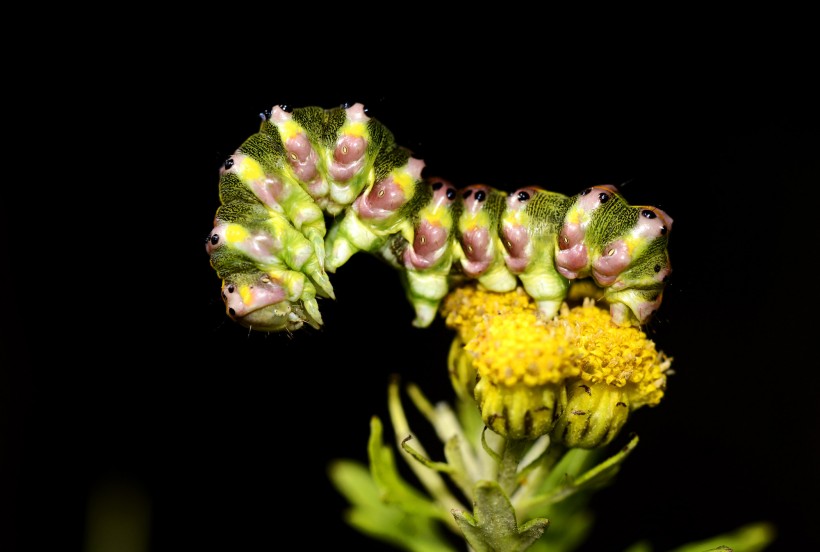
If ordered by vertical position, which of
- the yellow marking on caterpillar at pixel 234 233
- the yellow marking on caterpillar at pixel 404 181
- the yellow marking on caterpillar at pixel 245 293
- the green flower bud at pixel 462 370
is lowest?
the green flower bud at pixel 462 370

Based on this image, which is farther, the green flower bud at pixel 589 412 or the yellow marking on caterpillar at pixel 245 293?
the yellow marking on caterpillar at pixel 245 293

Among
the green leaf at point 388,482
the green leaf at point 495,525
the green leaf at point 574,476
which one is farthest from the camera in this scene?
the green leaf at point 388,482

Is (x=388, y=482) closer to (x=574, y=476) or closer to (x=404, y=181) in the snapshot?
(x=574, y=476)

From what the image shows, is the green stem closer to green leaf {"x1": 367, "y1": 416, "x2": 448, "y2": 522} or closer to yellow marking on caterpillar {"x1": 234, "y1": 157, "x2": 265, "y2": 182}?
green leaf {"x1": 367, "y1": 416, "x2": 448, "y2": 522}

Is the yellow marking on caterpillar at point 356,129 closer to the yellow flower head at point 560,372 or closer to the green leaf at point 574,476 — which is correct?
the yellow flower head at point 560,372

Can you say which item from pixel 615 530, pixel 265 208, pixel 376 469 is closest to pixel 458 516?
pixel 376 469

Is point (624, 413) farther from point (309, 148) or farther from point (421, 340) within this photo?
point (421, 340)

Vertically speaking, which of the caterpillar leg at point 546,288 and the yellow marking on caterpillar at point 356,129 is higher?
the yellow marking on caterpillar at point 356,129

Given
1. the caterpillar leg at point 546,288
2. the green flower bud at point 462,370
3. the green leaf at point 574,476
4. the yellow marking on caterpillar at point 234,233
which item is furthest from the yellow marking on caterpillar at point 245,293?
the green leaf at point 574,476
